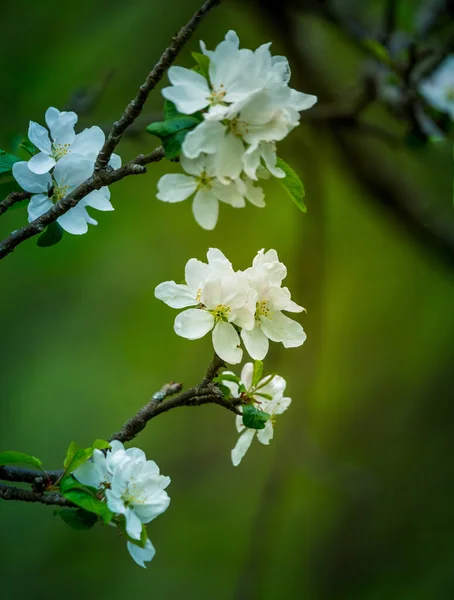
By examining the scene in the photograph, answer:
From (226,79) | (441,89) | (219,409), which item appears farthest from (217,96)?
(219,409)

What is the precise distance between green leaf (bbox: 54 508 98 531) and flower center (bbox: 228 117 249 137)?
1.71ft

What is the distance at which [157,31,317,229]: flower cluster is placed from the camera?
83 cm

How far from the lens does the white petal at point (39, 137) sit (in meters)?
0.95

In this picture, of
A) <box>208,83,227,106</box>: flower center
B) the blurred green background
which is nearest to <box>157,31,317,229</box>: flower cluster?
<box>208,83,227,106</box>: flower center

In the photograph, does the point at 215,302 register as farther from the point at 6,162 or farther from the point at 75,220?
the point at 6,162

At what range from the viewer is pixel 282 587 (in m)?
4.32

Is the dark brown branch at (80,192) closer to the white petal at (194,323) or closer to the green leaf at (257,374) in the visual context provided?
the white petal at (194,323)

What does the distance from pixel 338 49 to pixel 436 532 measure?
9.23 feet

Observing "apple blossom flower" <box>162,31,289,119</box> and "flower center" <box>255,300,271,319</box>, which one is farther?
"flower center" <box>255,300,271,319</box>

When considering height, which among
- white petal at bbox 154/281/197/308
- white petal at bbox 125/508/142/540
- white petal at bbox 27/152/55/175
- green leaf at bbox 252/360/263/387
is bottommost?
white petal at bbox 125/508/142/540

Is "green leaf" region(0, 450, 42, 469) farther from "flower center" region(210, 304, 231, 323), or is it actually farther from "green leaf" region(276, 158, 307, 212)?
"green leaf" region(276, 158, 307, 212)

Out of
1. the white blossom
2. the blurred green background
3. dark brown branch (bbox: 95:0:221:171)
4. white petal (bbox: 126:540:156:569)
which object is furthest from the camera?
the blurred green background

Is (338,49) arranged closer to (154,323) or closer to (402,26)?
(402,26)

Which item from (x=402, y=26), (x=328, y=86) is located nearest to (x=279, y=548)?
(x=328, y=86)
